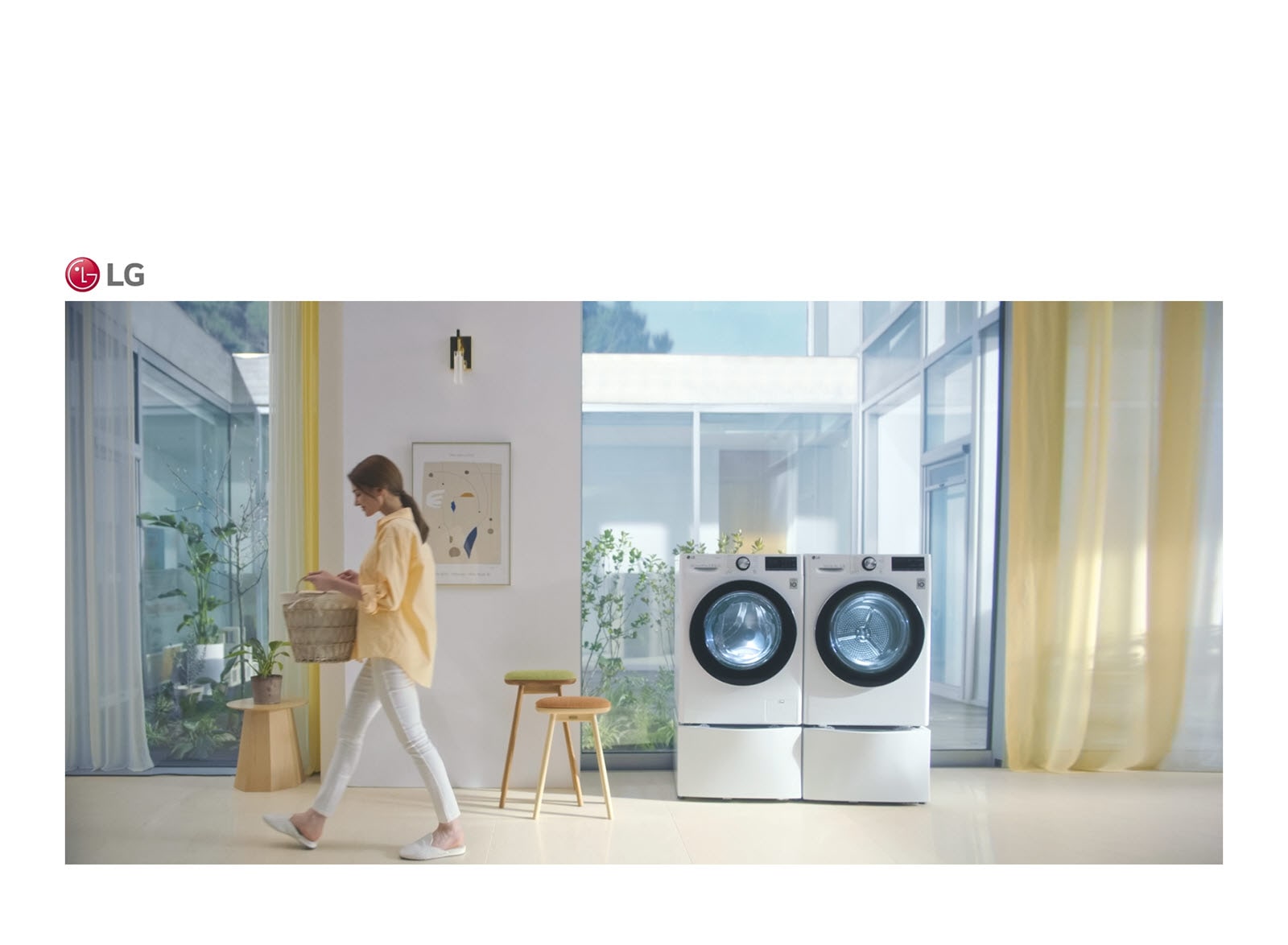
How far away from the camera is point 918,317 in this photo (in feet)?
14.8

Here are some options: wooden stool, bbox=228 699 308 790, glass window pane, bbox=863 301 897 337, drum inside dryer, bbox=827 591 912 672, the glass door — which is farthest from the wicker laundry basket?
the glass door

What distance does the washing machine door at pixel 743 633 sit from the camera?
375 cm

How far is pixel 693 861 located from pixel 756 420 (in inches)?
75.8

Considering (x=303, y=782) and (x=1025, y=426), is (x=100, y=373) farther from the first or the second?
(x=1025, y=426)

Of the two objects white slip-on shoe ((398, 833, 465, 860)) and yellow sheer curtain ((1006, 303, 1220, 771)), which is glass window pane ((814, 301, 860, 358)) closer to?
yellow sheer curtain ((1006, 303, 1220, 771))

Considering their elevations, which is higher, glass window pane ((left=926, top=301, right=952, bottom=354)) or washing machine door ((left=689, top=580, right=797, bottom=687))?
glass window pane ((left=926, top=301, right=952, bottom=354))

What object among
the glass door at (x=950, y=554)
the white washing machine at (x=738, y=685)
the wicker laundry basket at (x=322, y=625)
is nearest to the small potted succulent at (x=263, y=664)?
the wicker laundry basket at (x=322, y=625)

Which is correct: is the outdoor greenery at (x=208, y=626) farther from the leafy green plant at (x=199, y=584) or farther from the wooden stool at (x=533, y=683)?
the wooden stool at (x=533, y=683)

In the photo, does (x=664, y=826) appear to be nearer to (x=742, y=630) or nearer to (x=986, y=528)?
(x=742, y=630)

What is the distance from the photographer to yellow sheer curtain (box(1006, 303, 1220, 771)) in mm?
4211

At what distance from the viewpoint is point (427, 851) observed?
3031 millimetres

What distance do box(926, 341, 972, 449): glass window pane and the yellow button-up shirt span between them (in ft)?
8.25
